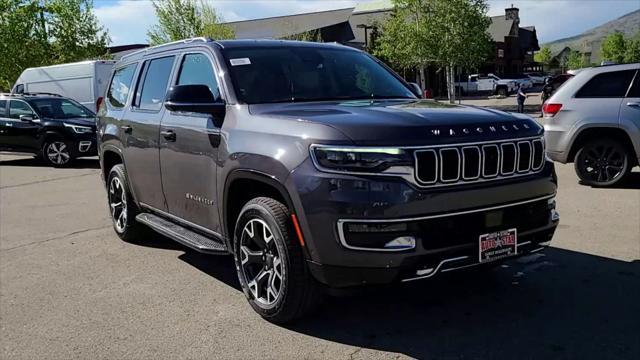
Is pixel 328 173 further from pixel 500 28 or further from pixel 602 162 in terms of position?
pixel 500 28

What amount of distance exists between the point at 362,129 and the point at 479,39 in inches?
1099

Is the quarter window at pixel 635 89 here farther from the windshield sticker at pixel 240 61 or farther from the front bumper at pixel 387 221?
the windshield sticker at pixel 240 61

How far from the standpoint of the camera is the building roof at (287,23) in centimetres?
4334

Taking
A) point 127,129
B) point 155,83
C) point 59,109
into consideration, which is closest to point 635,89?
point 155,83

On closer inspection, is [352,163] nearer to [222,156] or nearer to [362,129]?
[362,129]

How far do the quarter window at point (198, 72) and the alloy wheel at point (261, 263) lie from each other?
3.63 ft

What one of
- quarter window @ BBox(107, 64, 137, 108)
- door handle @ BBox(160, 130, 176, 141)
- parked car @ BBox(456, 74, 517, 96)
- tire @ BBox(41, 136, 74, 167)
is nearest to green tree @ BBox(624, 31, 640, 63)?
parked car @ BBox(456, 74, 517, 96)

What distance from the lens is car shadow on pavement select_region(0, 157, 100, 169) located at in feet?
46.8

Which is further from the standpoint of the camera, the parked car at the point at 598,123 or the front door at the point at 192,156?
the parked car at the point at 598,123

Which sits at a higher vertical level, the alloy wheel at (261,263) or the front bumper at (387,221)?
the front bumper at (387,221)

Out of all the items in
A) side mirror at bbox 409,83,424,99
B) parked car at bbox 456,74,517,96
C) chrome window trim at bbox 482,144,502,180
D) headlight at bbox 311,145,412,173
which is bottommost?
parked car at bbox 456,74,517,96

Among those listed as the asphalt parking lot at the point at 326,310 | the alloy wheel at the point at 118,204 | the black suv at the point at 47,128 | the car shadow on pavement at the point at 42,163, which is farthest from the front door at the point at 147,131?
the black suv at the point at 47,128

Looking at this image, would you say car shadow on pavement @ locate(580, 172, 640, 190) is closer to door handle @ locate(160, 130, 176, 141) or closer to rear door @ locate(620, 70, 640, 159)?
rear door @ locate(620, 70, 640, 159)

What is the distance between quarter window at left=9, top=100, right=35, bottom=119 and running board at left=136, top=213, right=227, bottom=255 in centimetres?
1055
